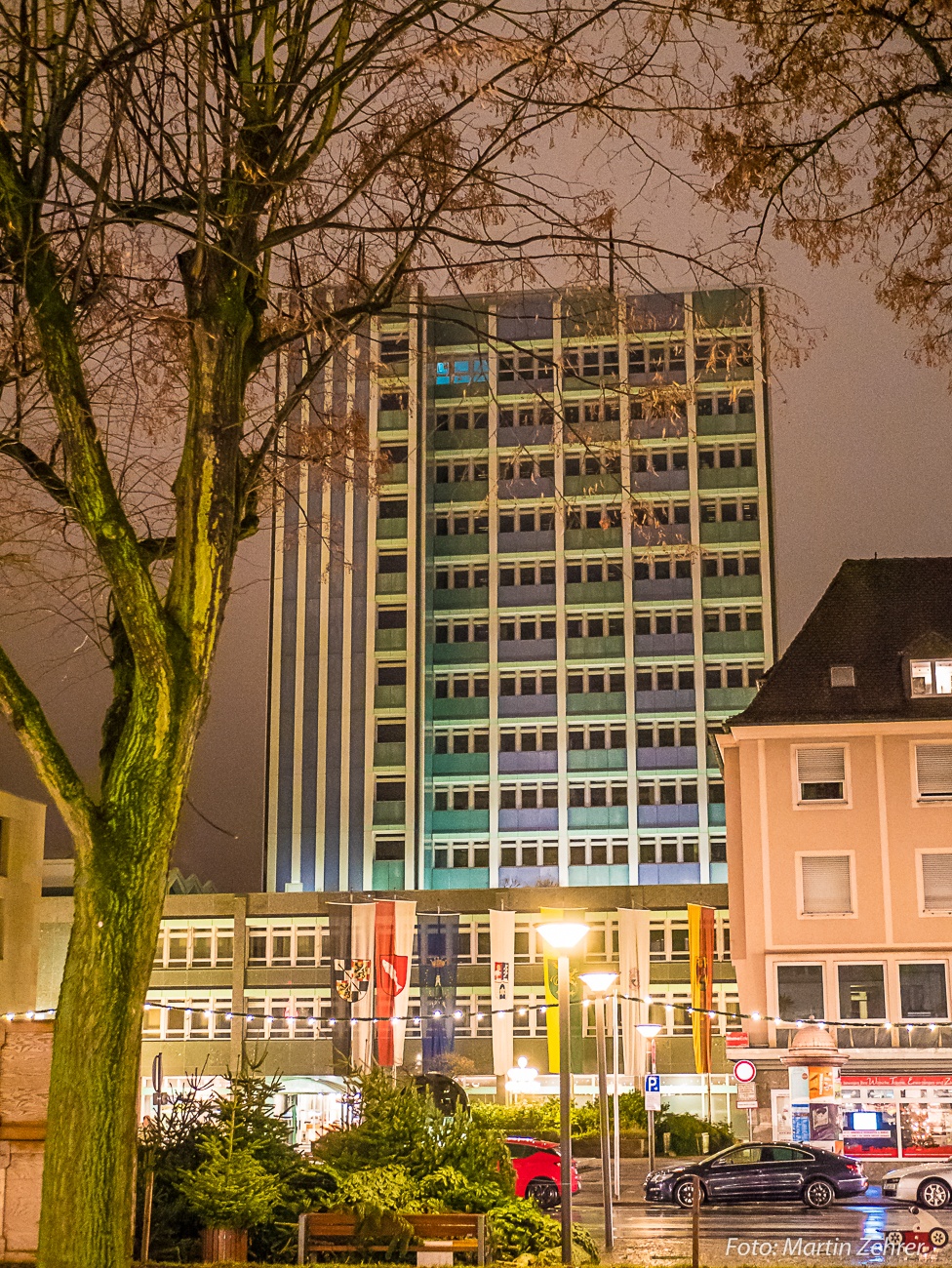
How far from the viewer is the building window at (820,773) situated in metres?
40.4

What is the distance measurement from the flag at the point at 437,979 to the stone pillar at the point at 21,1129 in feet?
124

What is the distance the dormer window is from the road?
13.2 metres

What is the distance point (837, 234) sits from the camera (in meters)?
9.33

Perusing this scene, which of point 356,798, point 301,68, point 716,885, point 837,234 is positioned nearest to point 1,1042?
point 301,68

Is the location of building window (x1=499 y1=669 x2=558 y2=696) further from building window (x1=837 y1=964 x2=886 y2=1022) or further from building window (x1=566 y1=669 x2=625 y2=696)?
building window (x1=837 y1=964 x2=886 y2=1022)

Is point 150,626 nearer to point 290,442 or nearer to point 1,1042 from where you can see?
point 290,442

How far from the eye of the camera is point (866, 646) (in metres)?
42.7

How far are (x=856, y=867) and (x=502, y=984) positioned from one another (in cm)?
1764

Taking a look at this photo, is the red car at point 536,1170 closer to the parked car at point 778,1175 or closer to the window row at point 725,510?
the parked car at point 778,1175

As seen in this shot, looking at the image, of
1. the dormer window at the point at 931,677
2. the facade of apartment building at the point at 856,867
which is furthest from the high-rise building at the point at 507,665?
the dormer window at the point at 931,677

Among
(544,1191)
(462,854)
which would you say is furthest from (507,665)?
(544,1191)

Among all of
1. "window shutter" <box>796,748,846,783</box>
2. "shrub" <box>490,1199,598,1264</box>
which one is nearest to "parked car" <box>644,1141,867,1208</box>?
"window shutter" <box>796,748,846,783</box>

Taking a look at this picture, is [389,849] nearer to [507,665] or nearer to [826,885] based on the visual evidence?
[507,665]

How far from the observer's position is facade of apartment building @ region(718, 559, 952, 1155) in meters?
37.0
